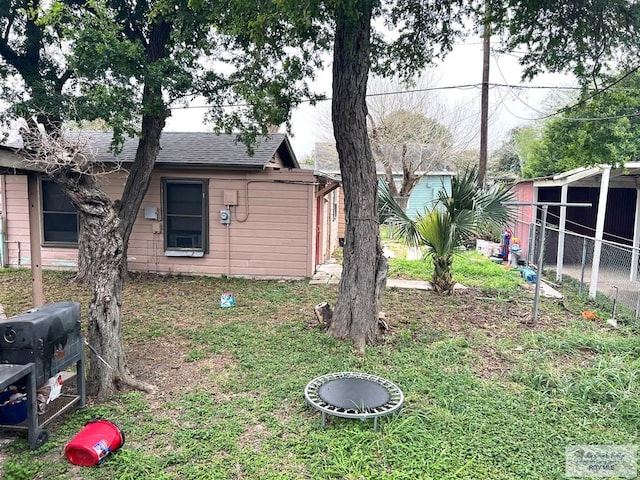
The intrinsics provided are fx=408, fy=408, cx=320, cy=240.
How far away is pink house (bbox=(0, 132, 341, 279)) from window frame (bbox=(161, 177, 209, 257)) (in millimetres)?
21

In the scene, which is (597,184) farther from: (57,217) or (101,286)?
(57,217)

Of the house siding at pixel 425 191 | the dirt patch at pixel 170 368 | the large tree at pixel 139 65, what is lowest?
the dirt patch at pixel 170 368

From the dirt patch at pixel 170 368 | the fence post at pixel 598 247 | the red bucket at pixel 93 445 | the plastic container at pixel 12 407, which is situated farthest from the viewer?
the fence post at pixel 598 247

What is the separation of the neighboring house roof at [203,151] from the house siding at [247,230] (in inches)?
11.3

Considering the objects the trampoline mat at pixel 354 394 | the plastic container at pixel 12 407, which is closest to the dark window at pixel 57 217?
the plastic container at pixel 12 407

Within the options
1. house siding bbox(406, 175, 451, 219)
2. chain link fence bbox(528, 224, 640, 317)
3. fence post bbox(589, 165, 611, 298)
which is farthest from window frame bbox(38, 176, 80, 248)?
house siding bbox(406, 175, 451, 219)

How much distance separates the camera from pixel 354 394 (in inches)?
134

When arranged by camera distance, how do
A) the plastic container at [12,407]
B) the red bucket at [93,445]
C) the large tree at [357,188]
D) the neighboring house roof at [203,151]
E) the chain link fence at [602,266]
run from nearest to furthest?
the red bucket at [93,445]
the plastic container at [12,407]
the large tree at [357,188]
the chain link fence at [602,266]
the neighboring house roof at [203,151]

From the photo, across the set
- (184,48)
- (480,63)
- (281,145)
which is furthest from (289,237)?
(480,63)

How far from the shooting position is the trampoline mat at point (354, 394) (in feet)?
10.6

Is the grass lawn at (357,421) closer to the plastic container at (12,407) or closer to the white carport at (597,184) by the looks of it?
the plastic container at (12,407)

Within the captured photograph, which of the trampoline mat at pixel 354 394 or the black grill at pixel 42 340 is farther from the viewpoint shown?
the trampoline mat at pixel 354 394

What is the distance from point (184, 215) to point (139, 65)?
3.61 metres

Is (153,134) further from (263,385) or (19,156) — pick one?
(263,385)
